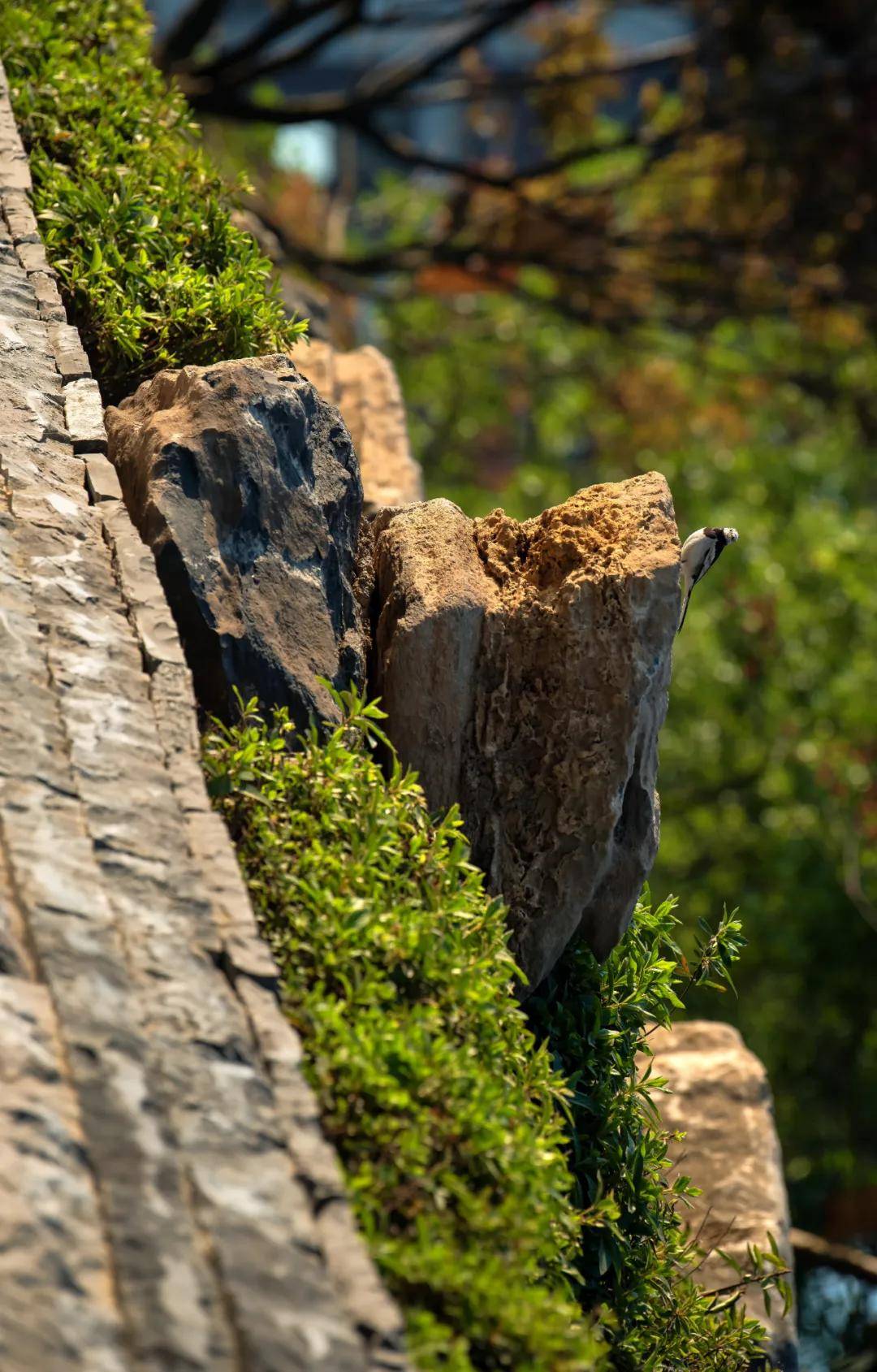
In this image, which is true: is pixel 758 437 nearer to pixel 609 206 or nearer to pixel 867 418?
pixel 867 418

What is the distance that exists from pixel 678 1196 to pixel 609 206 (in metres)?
7.71

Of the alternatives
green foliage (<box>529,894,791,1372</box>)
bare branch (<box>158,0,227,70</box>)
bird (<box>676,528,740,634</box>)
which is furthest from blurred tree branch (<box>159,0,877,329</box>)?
green foliage (<box>529,894,791,1372</box>)

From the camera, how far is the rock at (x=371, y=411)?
19.1 feet

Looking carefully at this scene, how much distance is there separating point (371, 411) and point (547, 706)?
272cm

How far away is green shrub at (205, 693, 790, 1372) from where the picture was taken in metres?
2.77

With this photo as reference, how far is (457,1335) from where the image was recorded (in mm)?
2715

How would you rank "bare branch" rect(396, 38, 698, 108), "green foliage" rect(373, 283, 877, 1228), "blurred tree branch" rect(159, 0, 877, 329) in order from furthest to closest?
1. "green foliage" rect(373, 283, 877, 1228)
2. "bare branch" rect(396, 38, 698, 108)
3. "blurred tree branch" rect(159, 0, 877, 329)

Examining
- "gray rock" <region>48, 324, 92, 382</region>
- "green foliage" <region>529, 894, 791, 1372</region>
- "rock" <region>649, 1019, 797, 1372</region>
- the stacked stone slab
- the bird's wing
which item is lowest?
"rock" <region>649, 1019, 797, 1372</region>

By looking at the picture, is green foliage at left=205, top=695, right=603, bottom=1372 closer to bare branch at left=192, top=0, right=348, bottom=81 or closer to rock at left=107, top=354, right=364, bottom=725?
rock at left=107, top=354, right=364, bottom=725

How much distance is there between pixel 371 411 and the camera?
6.25 metres

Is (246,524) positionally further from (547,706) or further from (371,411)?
(371,411)

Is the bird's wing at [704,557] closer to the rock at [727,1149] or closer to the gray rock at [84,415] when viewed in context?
the rock at [727,1149]

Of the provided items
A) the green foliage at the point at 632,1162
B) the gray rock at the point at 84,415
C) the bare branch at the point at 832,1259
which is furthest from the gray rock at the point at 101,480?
the bare branch at the point at 832,1259

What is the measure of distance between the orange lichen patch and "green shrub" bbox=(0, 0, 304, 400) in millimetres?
1104
